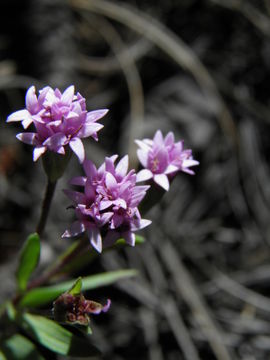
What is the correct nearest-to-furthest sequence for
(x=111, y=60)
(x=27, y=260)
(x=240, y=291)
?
(x=27, y=260), (x=240, y=291), (x=111, y=60)

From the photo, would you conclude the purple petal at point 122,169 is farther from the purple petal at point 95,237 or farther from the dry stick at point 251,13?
the dry stick at point 251,13

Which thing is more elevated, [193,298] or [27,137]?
[27,137]

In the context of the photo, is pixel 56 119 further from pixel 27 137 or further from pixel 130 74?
pixel 130 74

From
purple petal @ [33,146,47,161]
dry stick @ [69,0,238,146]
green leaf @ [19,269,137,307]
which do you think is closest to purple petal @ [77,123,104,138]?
purple petal @ [33,146,47,161]

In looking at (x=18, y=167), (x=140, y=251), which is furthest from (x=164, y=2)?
(x=140, y=251)

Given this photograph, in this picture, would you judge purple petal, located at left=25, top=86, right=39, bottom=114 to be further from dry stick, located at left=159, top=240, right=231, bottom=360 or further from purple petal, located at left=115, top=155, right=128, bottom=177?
dry stick, located at left=159, top=240, right=231, bottom=360

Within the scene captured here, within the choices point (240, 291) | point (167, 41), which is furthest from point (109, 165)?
point (167, 41)
